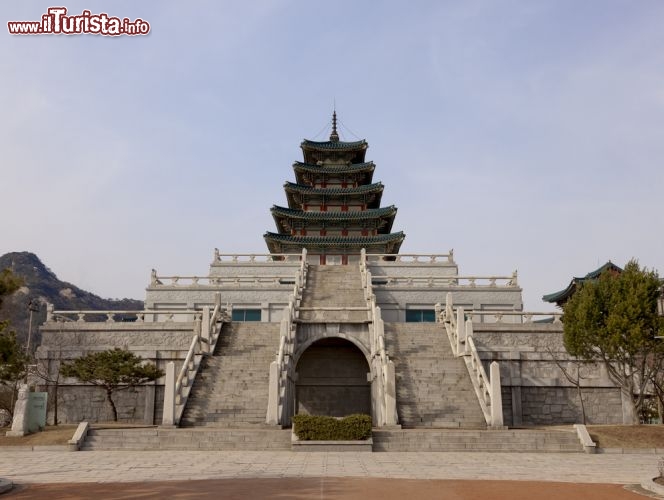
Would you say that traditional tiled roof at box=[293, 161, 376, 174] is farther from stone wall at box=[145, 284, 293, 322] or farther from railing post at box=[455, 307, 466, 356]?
railing post at box=[455, 307, 466, 356]

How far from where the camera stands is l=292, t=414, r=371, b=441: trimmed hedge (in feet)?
59.7

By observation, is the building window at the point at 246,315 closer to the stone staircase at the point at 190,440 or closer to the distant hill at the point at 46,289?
the stone staircase at the point at 190,440

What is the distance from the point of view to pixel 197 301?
36719 millimetres

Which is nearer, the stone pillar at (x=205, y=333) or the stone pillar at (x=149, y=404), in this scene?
the stone pillar at (x=205, y=333)

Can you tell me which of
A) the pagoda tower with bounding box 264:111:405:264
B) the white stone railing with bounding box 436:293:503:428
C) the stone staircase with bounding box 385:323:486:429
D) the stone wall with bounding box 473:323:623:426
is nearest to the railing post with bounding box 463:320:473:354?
the white stone railing with bounding box 436:293:503:428

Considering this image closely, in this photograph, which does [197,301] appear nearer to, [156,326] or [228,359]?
[156,326]

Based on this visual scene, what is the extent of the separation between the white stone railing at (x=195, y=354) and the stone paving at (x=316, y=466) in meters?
2.81

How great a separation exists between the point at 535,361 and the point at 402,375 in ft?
22.7

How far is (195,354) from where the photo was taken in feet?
78.4

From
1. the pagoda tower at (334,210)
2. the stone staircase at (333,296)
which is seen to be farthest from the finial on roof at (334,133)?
the stone staircase at (333,296)

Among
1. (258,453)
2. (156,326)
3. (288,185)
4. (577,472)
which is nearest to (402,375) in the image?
(258,453)

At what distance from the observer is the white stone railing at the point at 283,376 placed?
20750 mm

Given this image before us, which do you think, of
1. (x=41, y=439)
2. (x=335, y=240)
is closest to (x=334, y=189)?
(x=335, y=240)

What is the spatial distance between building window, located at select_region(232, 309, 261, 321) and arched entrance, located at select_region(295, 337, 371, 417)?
20.0 ft
